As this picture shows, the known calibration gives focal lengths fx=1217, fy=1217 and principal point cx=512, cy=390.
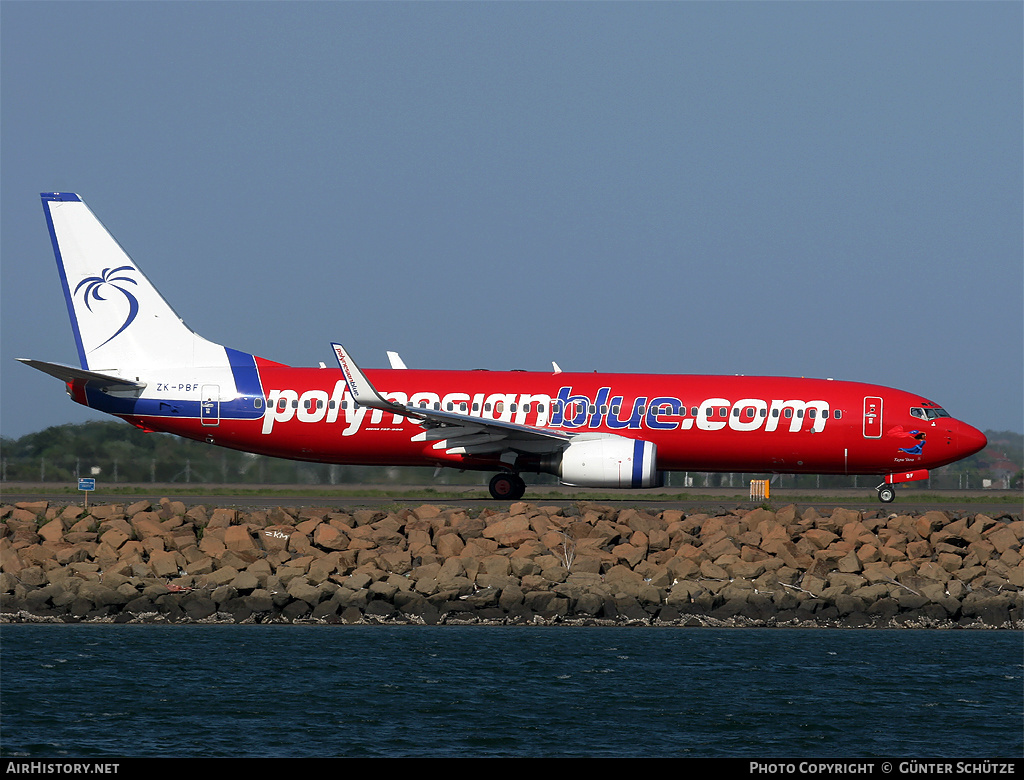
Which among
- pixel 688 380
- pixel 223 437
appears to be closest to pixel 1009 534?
pixel 688 380

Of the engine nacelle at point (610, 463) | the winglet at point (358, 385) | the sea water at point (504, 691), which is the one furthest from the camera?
the engine nacelle at point (610, 463)

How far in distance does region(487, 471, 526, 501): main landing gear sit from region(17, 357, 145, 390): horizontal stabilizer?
9.78m

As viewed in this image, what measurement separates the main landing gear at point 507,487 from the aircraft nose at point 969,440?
11636 millimetres

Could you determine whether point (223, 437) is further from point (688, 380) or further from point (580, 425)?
point (688, 380)

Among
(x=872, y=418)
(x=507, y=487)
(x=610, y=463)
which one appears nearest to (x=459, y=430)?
(x=507, y=487)

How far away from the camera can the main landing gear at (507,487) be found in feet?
106

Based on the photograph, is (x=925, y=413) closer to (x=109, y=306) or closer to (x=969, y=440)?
(x=969, y=440)

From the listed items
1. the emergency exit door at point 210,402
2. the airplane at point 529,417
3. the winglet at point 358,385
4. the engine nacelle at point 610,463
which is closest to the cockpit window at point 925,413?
the airplane at point 529,417

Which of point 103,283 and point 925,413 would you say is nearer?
point 925,413

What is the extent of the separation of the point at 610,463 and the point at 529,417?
2.76 metres

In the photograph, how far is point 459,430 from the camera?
30.9 meters

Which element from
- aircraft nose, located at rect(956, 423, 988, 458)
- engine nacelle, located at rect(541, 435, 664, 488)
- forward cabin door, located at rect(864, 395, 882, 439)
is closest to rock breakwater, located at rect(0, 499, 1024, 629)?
engine nacelle, located at rect(541, 435, 664, 488)

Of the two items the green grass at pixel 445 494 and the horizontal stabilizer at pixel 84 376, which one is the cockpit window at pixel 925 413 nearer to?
the green grass at pixel 445 494

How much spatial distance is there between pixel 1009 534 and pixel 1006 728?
10938mm
